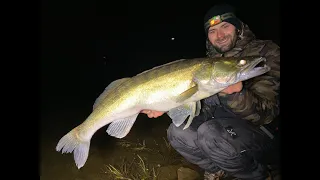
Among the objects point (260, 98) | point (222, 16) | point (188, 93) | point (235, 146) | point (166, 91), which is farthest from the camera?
point (222, 16)

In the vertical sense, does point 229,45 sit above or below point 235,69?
above

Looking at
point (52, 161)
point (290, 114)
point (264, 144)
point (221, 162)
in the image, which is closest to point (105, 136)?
point (52, 161)

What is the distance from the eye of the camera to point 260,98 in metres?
2.30

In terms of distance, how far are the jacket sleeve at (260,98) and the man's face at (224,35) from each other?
1.35ft

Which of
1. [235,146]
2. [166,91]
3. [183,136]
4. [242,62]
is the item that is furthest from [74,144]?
[242,62]

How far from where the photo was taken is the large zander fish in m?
2.02

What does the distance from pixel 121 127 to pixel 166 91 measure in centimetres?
56

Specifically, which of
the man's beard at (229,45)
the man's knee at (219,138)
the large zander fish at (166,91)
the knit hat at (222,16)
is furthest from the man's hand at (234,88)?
the knit hat at (222,16)

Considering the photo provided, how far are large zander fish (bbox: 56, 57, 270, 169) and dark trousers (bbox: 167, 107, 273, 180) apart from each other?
0.39m

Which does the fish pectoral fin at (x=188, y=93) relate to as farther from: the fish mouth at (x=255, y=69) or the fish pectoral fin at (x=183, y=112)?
the fish mouth at (x=255, y=69)

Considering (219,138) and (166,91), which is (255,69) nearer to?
(166,91)

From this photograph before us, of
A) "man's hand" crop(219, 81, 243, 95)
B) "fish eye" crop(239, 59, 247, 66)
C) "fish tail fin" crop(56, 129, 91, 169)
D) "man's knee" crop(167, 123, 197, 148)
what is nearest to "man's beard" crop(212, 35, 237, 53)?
"man's hand" crop(219, 81, 243, 95)

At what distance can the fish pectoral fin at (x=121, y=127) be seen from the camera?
2.34 m

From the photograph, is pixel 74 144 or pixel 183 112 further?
pixel 74 144
